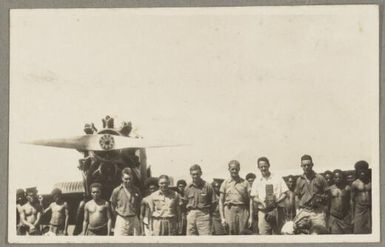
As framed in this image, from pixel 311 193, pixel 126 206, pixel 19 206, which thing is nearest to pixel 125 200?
pixel 126 206

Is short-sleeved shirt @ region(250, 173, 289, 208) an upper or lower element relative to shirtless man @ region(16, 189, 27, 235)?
upper

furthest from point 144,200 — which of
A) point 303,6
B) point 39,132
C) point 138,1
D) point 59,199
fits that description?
point 303,6

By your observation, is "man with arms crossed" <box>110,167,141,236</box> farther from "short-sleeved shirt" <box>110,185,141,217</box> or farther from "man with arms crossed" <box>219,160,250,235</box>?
"man with arms crossed" <box>219,160,250,235</box>

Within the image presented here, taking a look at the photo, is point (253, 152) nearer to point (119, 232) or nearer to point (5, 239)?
point (119, 232)

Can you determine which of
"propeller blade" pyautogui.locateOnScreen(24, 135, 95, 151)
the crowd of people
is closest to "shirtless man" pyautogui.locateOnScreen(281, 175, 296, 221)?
the crowd of people

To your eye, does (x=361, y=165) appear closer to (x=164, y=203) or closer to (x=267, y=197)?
(x=267, y=197)

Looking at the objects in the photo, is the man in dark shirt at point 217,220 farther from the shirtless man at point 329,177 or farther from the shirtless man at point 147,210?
the shirtless man at point 329,177
